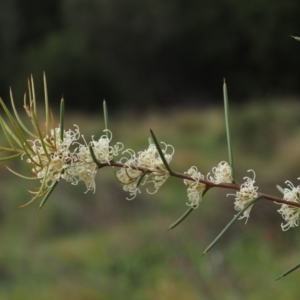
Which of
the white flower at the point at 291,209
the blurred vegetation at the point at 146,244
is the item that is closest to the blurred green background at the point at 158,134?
the blurred vegetation at the point at 146,244

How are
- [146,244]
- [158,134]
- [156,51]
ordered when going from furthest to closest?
1. [156,51]
2. [158,134]
3. [146,244]

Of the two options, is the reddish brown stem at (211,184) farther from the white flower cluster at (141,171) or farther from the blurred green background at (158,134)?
the blurred green background at (158,134)

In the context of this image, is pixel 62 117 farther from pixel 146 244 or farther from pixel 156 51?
pixel 156 51

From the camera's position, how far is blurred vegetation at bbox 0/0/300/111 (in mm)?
9180

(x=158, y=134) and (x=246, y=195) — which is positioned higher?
(x=246, y=195)

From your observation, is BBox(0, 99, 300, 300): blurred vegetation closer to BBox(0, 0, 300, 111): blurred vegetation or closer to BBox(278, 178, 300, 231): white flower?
BBox(278, 178, 300, 231): white flower

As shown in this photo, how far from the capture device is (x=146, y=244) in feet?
10.2

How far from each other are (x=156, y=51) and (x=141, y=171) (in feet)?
31.0

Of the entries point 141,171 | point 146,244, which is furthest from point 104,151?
point 146,244

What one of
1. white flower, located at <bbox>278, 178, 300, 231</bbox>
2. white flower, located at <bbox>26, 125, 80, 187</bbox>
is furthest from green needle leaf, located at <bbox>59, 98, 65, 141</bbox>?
white flower, located at <bbox>278, 178, 300, 231</bbox>

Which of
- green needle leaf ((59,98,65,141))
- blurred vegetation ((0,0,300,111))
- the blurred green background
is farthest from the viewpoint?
blurred vegetation ((0,0,300,111))

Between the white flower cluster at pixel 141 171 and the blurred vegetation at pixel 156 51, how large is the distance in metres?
8.71

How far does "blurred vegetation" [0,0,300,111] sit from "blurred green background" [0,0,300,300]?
0.7 inches

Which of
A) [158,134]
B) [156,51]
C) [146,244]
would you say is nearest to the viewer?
[146,244]
